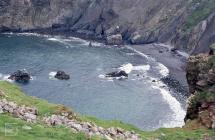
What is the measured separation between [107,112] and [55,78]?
111 ft

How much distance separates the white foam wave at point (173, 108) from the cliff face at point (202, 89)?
109 ft

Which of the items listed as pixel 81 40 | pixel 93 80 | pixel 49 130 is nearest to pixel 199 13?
pixel 81 40

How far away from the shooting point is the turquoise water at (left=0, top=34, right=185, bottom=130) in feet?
352

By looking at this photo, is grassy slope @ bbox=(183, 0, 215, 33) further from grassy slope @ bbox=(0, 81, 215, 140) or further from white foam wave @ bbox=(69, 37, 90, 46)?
grassy slope @ bbox=(0, 81, 215, 140)

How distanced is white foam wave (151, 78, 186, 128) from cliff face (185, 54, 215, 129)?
3309 cm

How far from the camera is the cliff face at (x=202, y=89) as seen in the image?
172ft

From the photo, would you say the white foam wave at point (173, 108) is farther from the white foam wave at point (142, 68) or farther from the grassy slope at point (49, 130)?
the grassy slope at point (49, 130)

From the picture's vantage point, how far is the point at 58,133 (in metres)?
34.4

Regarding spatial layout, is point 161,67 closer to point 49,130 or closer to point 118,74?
point 118,74

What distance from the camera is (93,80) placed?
136m

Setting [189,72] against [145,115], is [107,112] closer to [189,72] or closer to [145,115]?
[145,115]

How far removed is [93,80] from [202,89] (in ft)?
251


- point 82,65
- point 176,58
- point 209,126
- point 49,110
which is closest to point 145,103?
point 82,65

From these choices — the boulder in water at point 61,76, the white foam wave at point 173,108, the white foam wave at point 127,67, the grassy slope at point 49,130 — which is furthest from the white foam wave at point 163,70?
the grassy slope at point 49,130
